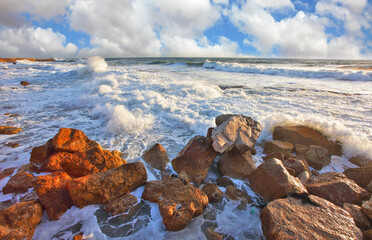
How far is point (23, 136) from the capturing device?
4.37 meters

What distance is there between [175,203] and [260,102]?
244 inches

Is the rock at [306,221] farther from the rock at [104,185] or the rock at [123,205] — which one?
the rock at [104,185]

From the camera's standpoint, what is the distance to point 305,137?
152 inches

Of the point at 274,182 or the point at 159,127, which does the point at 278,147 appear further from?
the point at 159,127

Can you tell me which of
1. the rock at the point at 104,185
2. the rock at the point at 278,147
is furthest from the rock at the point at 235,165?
the rock at the point at 104,185

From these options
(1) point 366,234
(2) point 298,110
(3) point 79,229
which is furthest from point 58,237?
(2) point 298,110

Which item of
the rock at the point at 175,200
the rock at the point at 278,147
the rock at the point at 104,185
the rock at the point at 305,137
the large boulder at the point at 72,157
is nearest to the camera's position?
the rock at the point at 175,200

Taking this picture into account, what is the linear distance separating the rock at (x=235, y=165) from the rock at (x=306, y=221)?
3.18ft

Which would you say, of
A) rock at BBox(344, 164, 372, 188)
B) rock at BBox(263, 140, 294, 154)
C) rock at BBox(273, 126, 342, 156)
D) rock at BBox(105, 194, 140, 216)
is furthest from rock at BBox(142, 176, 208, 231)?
rock at BBox(273, 126, 342, 156)

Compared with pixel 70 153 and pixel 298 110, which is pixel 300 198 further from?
pixel 298 110

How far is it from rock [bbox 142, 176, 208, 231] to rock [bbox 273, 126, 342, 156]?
2736 mm

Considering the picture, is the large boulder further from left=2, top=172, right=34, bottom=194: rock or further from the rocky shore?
left=2, top=172, right=34, bottom=194: rock

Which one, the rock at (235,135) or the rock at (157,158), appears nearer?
the rock at (235,135)

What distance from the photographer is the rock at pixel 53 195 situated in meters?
2.05
